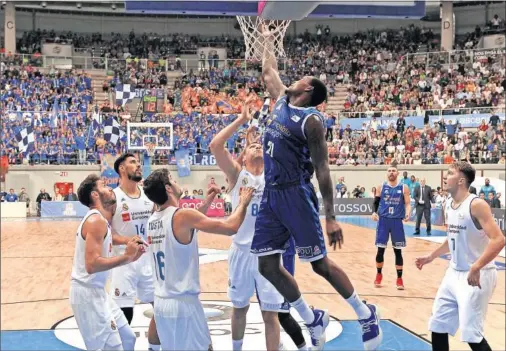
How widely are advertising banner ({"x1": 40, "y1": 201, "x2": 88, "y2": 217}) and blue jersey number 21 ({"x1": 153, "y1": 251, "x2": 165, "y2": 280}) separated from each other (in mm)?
22520

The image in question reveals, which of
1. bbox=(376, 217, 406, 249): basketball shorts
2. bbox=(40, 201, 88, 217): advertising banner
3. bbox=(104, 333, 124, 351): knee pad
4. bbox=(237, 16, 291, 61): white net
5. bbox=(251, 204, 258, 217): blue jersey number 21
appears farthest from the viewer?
A: bbox=(40, 201, 88, 217): advertising banner

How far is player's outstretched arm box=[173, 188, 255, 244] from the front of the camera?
454cm

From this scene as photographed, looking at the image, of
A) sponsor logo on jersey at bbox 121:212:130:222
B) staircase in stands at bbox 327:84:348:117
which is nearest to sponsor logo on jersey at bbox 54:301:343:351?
sponsor logo on jersey at bbox 121:212:130:222

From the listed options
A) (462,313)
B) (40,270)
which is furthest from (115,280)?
(40,270)

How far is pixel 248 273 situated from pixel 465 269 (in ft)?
6.49

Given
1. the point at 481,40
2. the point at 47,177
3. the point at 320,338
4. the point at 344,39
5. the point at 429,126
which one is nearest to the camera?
the point at 320,338

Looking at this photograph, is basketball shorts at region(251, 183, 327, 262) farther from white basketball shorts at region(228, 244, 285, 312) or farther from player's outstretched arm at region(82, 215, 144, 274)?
white basketball shorts at region(228, 244, 285, 312)

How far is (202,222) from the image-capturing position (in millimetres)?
4523

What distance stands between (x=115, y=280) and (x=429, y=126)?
21408 millimetres

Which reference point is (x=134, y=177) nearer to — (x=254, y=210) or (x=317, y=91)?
(x=254, y=210)

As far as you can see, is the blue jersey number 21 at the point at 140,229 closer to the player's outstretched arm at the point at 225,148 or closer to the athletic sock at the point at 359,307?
the player's outstretched arm at the point at 225,148

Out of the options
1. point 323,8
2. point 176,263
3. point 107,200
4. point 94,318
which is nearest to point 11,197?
point 323,8

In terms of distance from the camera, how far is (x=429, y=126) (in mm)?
25766

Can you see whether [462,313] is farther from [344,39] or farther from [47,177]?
[344,39]
